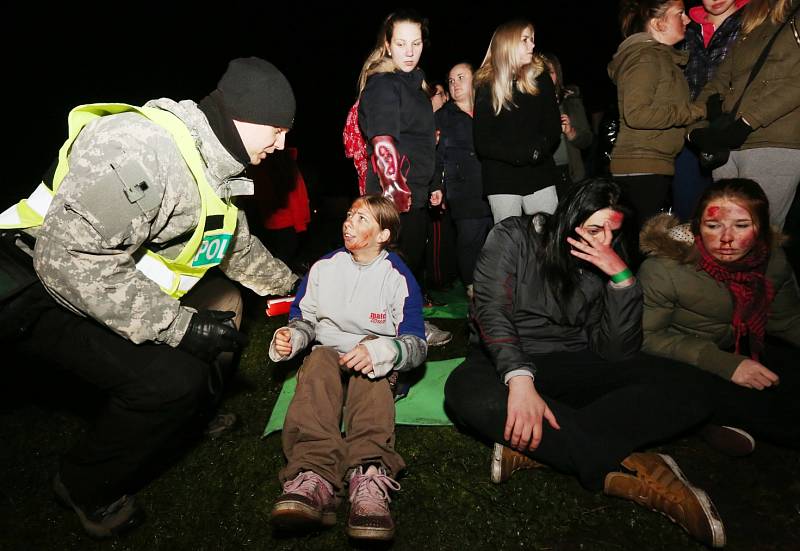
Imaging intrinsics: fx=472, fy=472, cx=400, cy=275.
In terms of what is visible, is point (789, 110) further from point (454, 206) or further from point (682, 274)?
point (454, 206)

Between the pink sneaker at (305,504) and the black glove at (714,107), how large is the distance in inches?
119

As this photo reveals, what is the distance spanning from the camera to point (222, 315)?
192 cm

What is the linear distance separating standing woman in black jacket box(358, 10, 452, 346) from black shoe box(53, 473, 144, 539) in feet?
6.85

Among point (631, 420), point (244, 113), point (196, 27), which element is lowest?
point (631, 420)

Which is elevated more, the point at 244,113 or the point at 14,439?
the point at 244,113

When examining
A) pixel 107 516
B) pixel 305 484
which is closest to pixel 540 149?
pixel 305 484

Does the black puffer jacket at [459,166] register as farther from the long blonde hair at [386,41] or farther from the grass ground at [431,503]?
the grass ground at [431,503]

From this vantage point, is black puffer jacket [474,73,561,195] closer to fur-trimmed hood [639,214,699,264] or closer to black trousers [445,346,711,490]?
fur-trimmed hood [639,214,699,264]

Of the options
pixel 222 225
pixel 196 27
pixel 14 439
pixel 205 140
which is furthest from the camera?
pixel 196 27

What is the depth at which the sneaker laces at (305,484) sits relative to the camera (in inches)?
73.3

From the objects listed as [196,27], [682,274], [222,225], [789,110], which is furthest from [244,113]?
[196,27]

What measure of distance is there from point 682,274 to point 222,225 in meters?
2.21

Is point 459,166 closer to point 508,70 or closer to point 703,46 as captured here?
point 508,70

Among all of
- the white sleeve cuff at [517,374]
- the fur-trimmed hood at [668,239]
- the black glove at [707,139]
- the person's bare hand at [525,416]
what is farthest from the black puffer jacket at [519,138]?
the person's bare hand at [525,416]
